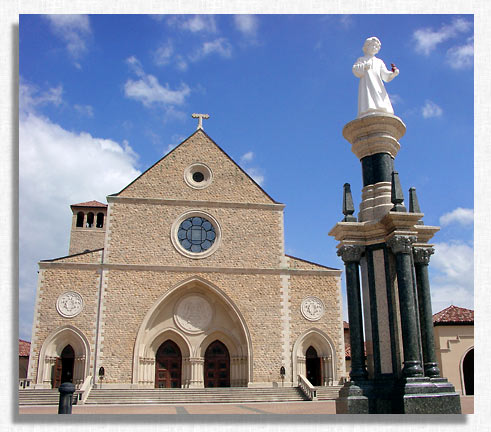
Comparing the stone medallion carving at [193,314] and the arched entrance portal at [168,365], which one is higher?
the stone medallion carving at [193,314]

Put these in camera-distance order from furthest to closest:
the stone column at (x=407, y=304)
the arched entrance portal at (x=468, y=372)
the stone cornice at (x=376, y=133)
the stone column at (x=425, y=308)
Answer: the arched entrance portal at (x=468, y=372) < the stone cornice at (x=376, y=133) < the stone column at (x=425, y=308) < the stone column at (x=407, y=304)

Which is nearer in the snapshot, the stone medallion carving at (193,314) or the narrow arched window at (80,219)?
the stone medallion carving at (193,314)

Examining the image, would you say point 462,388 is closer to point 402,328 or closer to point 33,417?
point 402,328

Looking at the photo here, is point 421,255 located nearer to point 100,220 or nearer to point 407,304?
point 407,304

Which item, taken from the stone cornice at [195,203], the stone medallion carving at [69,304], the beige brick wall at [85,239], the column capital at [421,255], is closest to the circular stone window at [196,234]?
the stone cornice at [195,203]

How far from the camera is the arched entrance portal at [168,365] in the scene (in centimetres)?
1983

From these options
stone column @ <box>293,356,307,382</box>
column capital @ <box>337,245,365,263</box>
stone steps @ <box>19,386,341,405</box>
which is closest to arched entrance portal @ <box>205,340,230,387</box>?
stone steps @ <box>19,386,341,405</box>

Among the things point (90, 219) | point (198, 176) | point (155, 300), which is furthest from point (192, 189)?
point (90, 219)

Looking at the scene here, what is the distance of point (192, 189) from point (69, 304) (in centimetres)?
672

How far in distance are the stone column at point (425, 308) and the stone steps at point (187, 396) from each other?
33.9 feet

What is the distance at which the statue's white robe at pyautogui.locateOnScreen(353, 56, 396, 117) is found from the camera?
8633 mm

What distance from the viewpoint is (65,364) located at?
1925cm

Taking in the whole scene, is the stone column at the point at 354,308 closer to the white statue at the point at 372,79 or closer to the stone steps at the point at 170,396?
the white statue at the point at 372,79

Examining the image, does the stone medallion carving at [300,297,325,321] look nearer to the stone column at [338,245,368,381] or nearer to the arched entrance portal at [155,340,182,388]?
the arched entrance portal at [155,340,182,388]
